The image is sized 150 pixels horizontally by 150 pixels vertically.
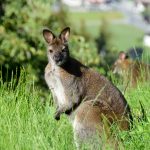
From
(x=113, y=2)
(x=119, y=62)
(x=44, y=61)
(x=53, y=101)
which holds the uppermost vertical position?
(x=53, y=101)

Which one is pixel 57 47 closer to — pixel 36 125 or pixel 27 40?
pixel 36 125

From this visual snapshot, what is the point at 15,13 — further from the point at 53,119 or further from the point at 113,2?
the point at 113,2

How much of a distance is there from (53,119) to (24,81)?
0.74 metres

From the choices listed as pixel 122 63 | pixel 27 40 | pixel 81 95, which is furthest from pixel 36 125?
pixel 27 40

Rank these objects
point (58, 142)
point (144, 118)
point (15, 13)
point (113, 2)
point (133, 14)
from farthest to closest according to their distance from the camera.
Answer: point (113, 2) < point (133, 14) < point (15, 13) < point (144, 118) < point (58, 142)

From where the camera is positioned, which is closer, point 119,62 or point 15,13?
point 119,62

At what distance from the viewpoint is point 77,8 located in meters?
137

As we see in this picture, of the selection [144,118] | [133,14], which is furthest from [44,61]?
[133,14]

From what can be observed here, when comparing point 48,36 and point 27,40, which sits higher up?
point 48,36

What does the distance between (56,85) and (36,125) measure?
1.08 meters

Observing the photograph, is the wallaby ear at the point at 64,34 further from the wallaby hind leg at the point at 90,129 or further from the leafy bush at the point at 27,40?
the leafy bush at the point at 27,40

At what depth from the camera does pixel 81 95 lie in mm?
6301

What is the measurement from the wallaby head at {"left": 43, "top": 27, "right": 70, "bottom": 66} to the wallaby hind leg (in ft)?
2.15

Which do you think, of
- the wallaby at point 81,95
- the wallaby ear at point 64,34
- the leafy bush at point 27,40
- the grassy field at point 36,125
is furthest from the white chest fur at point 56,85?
the leafy bush at point 27,40
